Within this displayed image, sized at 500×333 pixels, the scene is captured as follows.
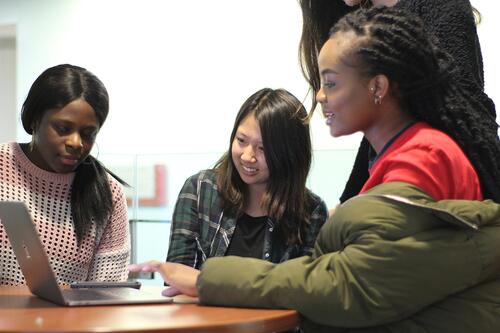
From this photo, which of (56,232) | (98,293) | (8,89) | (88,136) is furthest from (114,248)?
(8,89)

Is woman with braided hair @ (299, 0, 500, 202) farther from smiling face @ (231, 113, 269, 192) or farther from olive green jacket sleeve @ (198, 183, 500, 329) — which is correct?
smiling face @ (231, 113, 269, 192)

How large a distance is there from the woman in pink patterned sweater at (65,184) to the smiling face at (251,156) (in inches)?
14.8

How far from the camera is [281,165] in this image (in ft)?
6.45

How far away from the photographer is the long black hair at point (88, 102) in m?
1.89

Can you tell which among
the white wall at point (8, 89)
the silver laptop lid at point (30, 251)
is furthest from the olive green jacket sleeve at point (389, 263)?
the white wall at point (8, 89)

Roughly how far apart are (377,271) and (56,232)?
1.07 meters

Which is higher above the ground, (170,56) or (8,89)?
(170,56)

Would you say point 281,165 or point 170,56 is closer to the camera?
point 281,165

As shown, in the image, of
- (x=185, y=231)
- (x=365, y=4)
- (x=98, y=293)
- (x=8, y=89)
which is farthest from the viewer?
(x=8, y=89)

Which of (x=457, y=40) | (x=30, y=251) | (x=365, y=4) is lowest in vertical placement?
(x=30, y=251)

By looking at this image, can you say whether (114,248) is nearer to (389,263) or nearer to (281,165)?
(281,165)

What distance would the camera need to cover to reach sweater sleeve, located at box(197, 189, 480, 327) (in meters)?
1.07

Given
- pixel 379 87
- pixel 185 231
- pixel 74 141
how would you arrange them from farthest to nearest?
pixel 185 231, pixel 74 141, pixel 379 87

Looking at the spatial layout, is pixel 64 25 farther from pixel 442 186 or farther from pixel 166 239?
pixel 442 186
